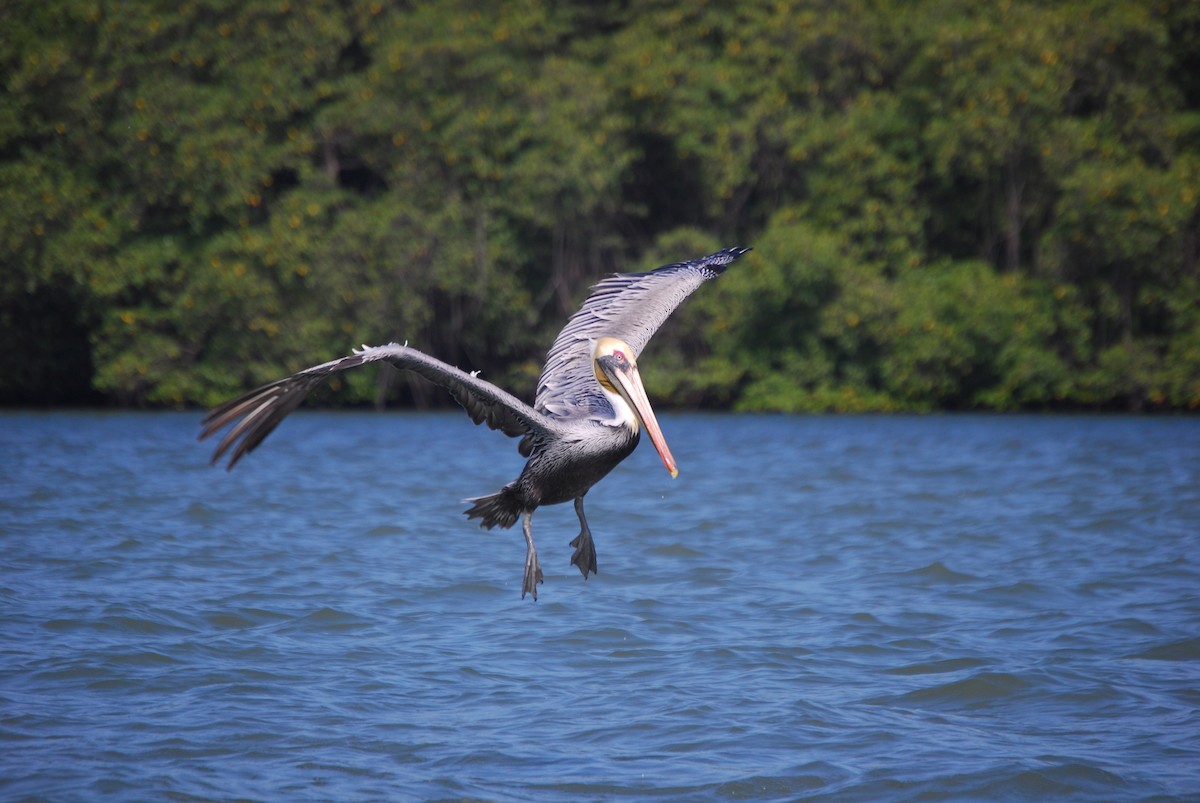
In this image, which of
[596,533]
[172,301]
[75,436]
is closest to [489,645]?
[596,533]

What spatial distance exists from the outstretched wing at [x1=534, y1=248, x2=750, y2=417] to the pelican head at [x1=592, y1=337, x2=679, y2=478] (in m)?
0.11

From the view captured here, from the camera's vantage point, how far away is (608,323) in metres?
8.02

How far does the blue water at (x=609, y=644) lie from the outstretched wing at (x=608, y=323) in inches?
55.0

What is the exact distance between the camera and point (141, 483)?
1465cm

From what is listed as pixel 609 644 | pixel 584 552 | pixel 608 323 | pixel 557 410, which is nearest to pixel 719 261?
pixel 608 323

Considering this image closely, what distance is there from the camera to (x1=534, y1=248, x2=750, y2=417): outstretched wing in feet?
24.0

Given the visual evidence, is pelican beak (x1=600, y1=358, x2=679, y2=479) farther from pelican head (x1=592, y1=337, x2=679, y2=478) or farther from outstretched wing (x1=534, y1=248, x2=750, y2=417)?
outstretched wing (x1=534, y1=248, x2=750, y2=417)

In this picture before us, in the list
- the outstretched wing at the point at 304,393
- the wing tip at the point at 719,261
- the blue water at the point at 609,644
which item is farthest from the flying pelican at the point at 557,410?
the blue water at the point at 609,644

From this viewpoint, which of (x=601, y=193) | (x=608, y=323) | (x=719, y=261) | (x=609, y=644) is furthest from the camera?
(x=601, y=193)

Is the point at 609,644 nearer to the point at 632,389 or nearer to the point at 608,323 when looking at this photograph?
the point at 632,389

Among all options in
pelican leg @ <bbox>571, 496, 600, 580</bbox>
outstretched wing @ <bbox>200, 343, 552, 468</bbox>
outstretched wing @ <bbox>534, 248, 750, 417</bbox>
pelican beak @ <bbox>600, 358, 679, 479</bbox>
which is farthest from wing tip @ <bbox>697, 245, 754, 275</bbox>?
outstretched wing @ <bbox>200, 343, 552, 468</bbox>

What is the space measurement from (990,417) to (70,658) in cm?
2088

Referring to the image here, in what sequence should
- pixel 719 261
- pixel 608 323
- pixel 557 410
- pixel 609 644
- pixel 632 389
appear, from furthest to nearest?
pixel 719 261 < pixel 608 323 < pixel 609 644 < pixel 557 410 < pixel 632 389

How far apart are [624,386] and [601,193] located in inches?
825
